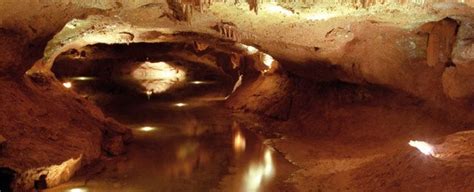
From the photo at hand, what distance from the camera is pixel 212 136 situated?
12.4 metres

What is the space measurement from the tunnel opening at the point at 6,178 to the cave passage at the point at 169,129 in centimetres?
122

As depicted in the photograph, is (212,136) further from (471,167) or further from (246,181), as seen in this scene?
(471,167)

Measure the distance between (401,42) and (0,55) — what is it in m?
8.35

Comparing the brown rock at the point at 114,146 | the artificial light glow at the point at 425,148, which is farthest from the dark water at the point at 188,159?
the artificial light glow at the point at 425,148

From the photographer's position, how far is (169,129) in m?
13.2

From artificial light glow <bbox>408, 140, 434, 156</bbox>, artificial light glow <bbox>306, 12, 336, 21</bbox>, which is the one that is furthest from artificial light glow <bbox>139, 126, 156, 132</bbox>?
artificial light glow <bbox>408, 140, 434, 156</bbox>

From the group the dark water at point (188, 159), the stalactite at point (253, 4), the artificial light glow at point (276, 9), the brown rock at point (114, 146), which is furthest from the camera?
the brown rock at point (114, 146)

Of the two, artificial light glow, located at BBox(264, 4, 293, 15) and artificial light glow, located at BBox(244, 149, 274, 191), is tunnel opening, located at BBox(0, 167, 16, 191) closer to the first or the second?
artificial light glow, located at BBox(244, 149, 274, 191)

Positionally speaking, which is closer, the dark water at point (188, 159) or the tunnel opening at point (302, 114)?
the tunnel opening at point (302, 114)

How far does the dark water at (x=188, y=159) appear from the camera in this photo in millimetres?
8062

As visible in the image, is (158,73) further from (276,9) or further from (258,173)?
(276,9)

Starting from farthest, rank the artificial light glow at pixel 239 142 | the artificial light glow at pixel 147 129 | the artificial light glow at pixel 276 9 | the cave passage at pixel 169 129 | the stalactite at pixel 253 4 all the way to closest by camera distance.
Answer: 1. the artificial light glow at pixel 147 129
2. the artificial light glow at pixel 239 142
3. the cave passage at pixel 169 129
4. the artificial light glow at pixel 276 9
5. the stalactite at pixel 253 4

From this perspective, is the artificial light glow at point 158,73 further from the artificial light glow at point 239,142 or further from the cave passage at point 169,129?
the artificial light glow at point 239,142

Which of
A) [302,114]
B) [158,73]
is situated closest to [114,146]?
[302,114]
